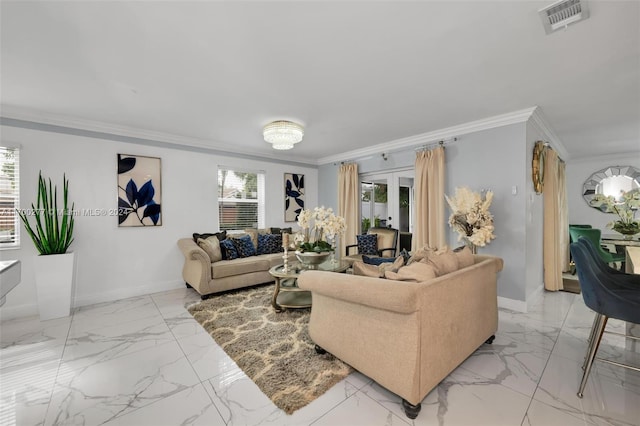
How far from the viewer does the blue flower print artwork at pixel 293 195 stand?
19.0 ft

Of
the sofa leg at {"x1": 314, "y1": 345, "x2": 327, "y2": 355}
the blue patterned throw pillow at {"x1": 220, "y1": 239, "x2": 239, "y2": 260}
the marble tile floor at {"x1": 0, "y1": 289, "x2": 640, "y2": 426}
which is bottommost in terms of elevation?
the marble tile floor at {"x1": 0, "y1": 289, "x2": 640, "y2": 426}

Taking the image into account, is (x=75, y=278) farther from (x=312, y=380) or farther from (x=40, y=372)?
(x=312, y=380)

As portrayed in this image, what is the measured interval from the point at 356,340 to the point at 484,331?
121 cm

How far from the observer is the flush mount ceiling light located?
3.52m

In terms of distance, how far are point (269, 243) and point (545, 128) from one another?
15.2 ft

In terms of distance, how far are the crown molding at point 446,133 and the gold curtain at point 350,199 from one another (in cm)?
33

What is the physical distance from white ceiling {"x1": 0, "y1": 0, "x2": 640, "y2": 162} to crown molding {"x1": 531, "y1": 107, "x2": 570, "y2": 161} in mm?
107

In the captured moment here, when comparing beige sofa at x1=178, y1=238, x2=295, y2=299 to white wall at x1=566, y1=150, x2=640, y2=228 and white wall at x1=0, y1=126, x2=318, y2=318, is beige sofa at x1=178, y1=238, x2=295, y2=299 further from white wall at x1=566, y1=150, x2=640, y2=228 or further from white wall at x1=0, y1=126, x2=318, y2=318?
white wall at x1=566, y1=150, x2=640, y2=228

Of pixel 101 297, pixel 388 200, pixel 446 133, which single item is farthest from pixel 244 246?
pixel 446 133

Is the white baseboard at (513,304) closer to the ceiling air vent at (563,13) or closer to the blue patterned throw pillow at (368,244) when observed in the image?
the blue patterned throw pillow at (368,244)

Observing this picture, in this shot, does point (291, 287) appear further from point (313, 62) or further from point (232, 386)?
point (313, 62)

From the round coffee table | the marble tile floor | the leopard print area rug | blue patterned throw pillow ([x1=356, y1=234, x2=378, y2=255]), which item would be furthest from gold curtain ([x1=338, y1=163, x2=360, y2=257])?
the marble tile floor

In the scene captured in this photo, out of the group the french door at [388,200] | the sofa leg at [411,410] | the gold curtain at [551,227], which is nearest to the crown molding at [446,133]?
the french door at [388,200]

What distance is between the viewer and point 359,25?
1766mm
